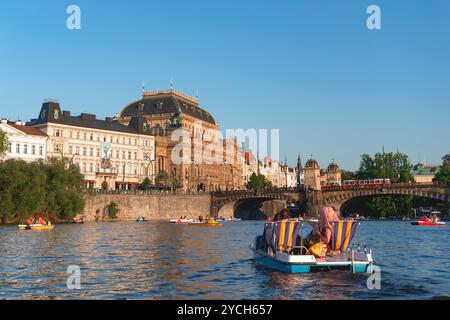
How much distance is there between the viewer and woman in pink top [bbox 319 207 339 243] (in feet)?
94.5

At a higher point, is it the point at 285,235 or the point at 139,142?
the point at 139,142

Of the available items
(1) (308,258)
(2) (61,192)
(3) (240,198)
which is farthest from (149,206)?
(1) (308,258)

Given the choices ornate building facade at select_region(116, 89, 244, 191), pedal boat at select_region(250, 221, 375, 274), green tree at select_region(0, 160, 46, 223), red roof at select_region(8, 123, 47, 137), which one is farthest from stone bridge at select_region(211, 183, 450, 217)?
pedal boat at select_region(250, 221, 375, 274)

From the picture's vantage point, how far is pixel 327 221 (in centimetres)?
2878

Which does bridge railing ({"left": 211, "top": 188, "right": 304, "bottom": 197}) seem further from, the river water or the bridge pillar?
the river water

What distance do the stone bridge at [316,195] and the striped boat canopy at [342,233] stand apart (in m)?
90.9

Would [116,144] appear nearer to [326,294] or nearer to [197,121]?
[197,121]

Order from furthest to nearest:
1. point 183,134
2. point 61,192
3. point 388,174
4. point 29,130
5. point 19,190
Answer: point 388,174 < point 183,134 < point 29,130 < point 61,192 < point 19,190

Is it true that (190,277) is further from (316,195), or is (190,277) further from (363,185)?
(363,185)

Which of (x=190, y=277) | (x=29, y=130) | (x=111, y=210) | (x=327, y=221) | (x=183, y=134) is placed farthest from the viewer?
(x=183, y=134)

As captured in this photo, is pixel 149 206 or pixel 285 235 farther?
pixel 149 206

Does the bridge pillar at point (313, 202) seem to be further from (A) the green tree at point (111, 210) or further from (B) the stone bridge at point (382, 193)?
(A) the green tree at point (111, 210)

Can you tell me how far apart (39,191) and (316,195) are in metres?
64.2

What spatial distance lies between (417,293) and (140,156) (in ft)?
406
